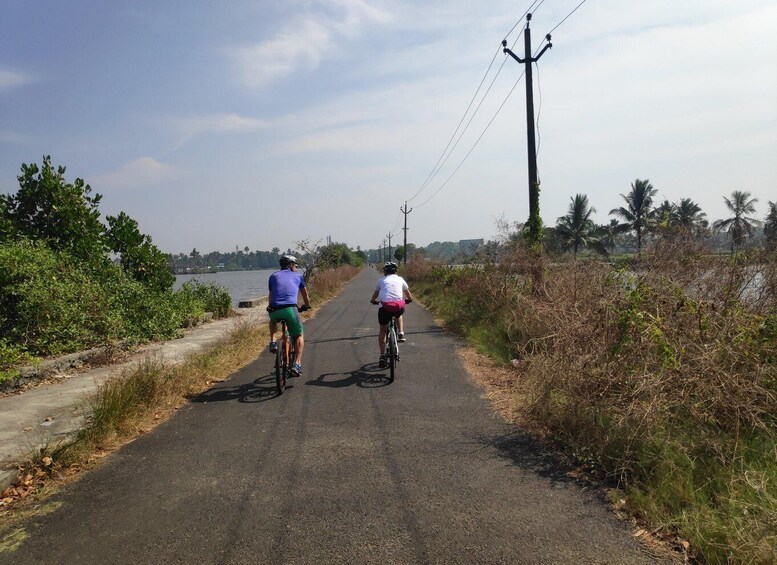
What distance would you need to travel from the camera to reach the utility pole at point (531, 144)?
12.9 metres

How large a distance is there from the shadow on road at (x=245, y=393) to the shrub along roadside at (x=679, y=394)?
3386 mm

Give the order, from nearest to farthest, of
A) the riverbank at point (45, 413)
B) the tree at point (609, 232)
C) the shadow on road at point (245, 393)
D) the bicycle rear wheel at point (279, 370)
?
the riverbank at point (45, 413)
the shadow on road at point (245, 393)
the bicycle rear wheel at point (279, 370)
the tree at point (609, 232)

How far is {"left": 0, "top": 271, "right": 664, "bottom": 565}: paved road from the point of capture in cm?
311

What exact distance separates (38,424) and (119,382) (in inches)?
34.1

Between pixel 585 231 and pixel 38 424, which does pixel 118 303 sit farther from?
pixel 585 231

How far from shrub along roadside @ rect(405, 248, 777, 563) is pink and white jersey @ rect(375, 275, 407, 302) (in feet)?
7.67

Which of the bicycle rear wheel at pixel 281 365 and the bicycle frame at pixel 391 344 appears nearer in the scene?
the bicycle rear wheel at pixel 281 365

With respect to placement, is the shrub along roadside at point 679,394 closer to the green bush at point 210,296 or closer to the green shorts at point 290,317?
the green shorts at point 290,317

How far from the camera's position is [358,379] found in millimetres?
7816

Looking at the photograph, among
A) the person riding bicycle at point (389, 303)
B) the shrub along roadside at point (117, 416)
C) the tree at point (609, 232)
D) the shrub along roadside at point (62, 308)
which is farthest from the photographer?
the tree at point (609, 232)

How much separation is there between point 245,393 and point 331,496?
3637 millimetres

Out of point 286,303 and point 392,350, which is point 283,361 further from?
point 392,350

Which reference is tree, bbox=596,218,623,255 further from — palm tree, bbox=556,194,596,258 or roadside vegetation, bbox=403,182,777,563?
roadside vegetation, bbox=403,182,777,563

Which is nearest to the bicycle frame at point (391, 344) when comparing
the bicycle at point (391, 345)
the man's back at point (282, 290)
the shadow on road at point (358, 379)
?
the bicycle at point (391, 345)
